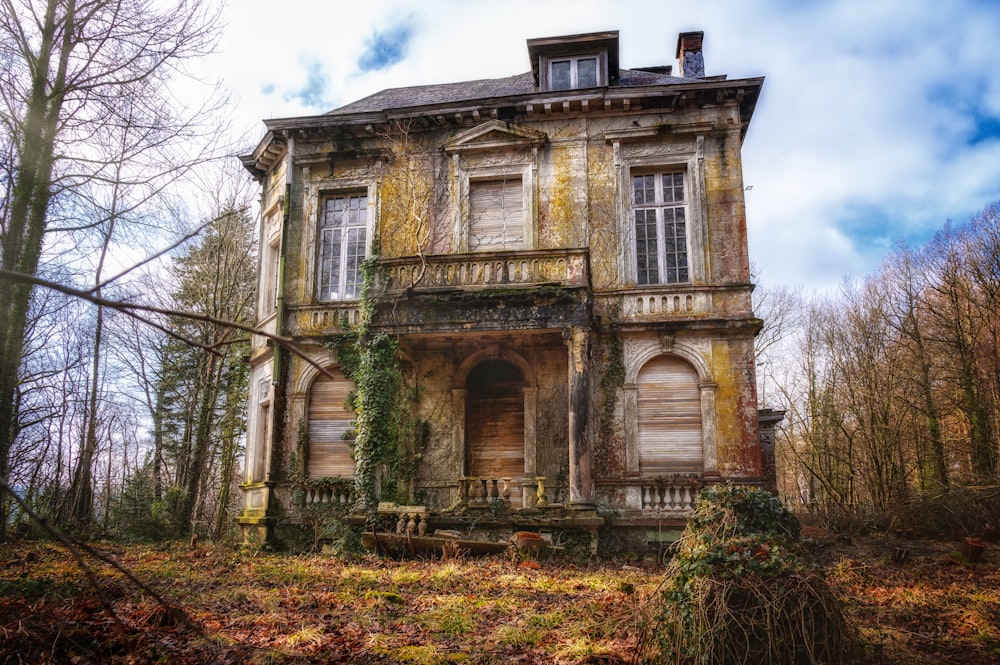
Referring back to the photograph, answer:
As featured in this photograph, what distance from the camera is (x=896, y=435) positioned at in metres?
22.4

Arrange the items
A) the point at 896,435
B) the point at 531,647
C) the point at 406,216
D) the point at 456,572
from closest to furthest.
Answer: the point at 531,647 < the point at 456,572 < the point at 406,216 < the point at 896,435

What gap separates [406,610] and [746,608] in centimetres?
406

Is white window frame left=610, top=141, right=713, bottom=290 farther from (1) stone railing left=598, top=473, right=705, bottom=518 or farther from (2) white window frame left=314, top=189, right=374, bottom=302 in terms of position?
(2) white window frame left=314, top=189, right=374, bottom=302

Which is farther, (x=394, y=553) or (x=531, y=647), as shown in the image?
(x=394, y=553)

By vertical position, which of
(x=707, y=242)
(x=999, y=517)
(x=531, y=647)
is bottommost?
(x=531, y=647)

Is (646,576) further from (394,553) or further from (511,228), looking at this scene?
(511,228)

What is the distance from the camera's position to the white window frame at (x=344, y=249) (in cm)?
1728

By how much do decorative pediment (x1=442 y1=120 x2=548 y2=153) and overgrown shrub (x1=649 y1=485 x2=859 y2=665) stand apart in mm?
12093

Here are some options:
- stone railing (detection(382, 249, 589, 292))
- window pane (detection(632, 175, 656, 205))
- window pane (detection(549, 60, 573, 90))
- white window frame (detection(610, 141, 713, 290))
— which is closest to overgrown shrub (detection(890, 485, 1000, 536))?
white window frame (detection(610, 141, 713, 290))

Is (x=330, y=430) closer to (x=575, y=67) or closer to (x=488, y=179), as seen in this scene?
(x=488, y=179)

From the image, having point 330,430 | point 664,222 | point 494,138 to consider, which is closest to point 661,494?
point 664,222

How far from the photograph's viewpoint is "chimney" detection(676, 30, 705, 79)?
59.3 feet

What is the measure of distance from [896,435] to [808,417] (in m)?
7.44

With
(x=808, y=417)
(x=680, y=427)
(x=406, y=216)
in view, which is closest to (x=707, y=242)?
(x=680, y=427)
